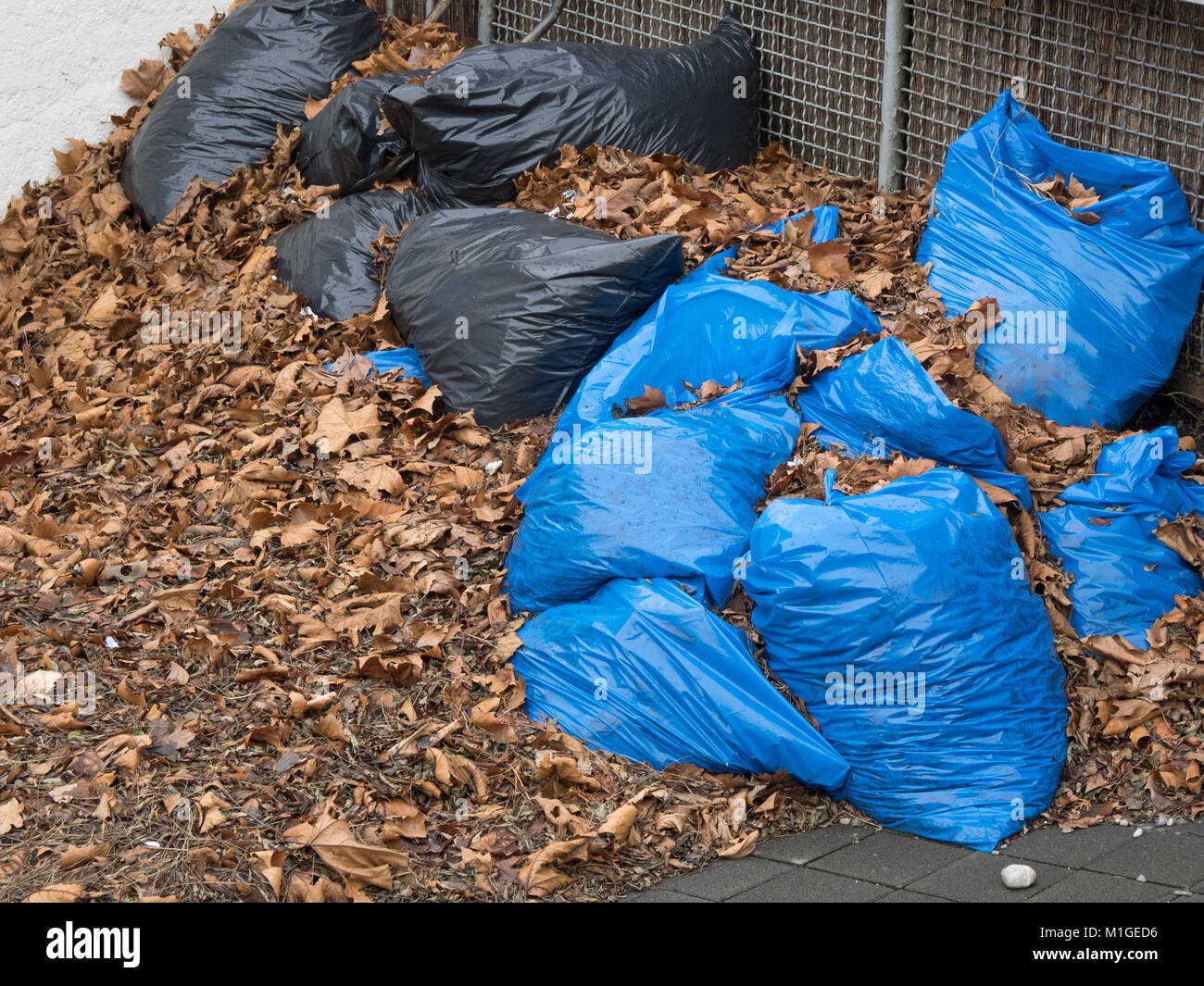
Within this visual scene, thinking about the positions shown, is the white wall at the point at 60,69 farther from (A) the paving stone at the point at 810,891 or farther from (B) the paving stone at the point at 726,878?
(A) the paving stone at the point at 810,891

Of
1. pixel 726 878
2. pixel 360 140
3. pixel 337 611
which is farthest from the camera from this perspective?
pixel 360 140

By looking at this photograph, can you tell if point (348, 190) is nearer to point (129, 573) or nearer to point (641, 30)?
point (641, 30)

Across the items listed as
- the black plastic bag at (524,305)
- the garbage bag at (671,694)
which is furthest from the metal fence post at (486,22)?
the garbage bag at (671,694)

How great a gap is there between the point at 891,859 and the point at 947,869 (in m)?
0.13

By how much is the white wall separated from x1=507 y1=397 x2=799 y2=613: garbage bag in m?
3.82

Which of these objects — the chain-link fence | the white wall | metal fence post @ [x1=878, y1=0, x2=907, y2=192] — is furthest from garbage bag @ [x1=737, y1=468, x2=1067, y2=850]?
the white wall

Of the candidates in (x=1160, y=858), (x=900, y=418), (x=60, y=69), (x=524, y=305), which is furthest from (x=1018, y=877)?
(x=60, y=69)

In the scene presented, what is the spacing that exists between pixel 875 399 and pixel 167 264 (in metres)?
3.09

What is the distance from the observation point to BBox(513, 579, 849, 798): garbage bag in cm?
310

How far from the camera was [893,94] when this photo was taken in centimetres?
485

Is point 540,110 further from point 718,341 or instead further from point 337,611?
point 337,611

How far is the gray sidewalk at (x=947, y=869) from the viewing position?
9.27 feet

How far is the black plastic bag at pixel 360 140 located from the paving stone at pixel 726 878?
319cm

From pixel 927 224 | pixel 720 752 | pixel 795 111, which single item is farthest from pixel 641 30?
pixel 720 752
